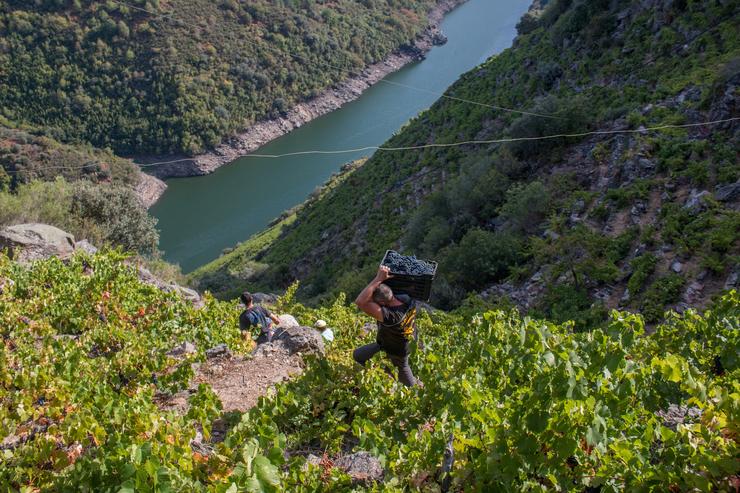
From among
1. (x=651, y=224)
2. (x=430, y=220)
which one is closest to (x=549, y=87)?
(x=430, y=220)

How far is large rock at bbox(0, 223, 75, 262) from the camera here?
1548cm

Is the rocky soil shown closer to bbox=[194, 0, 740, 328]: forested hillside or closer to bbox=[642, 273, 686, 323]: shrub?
bbox=[194, 0, 740, 328]: forested hillside

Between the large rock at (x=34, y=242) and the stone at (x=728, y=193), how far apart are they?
15.3 metres

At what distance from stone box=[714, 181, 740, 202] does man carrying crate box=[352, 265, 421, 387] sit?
7882 millimetres

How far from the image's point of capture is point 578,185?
1478cm

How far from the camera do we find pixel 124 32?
73.3 meters

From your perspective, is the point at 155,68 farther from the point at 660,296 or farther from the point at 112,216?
the point at 660,296

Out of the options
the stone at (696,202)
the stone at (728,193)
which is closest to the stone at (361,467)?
the stone at (696,202)

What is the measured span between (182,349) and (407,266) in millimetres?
4121

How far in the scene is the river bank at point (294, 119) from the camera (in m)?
65.8

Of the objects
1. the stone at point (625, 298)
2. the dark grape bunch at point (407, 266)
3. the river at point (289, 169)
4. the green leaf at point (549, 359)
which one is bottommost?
the river at point (289, 169)

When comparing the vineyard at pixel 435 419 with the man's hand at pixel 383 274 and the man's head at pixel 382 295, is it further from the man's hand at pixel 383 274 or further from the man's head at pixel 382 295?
the man's hand at pixel 383 274

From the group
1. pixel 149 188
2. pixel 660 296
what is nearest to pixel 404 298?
pixel 660 296

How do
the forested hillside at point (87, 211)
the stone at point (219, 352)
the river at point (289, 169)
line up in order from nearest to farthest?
the stone at point (219, 352) < the forested hillside at point (87, 211) < the river at point (289, 169)
